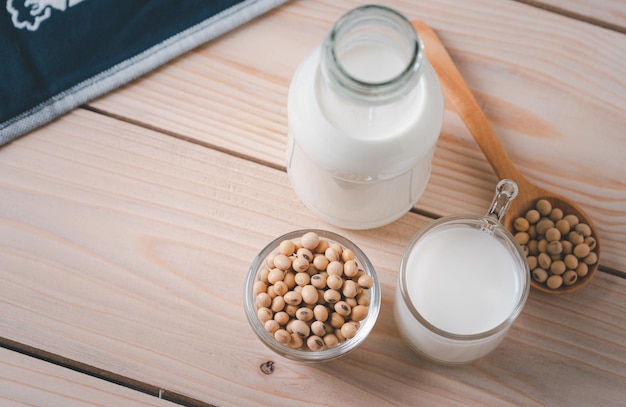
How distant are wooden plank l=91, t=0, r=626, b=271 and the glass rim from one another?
0.08 meters

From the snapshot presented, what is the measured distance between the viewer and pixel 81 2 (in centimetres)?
73

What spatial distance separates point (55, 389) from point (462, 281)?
1.27 feet

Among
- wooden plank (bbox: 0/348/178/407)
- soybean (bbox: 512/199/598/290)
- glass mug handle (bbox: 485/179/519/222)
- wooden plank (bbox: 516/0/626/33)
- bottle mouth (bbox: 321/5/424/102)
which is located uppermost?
bottle mouth (bbox: 321/5/424/102)

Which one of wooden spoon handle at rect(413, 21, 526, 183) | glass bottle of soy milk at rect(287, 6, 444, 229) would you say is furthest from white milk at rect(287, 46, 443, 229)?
wooden spoon handle at rect(413, 21, 526, 183)

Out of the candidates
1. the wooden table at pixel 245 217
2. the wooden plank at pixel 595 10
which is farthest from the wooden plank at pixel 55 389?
the wooden plank at pixel 595 10

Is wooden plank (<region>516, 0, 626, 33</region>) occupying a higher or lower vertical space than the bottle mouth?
lower

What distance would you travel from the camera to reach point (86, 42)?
73 centimetres

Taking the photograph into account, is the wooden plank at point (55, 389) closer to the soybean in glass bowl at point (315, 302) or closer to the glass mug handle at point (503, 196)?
the soybean in glass bowl at point (315, 302)

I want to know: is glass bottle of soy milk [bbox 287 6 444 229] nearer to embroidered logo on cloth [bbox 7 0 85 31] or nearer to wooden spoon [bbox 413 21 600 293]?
wooden spoon [bbox 413 21 600 293]

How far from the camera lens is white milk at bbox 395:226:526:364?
1.98ft

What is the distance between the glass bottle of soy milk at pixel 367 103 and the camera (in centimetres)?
50

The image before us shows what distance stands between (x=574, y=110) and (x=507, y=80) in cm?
7

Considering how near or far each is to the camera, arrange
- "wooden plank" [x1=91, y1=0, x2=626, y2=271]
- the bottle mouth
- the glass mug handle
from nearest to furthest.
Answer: the bottle mouth < the glass mug handle < "wooden plank" [x1=91, y1=0, x2=626, y2=271]

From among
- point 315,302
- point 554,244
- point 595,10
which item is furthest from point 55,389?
point 595,10
